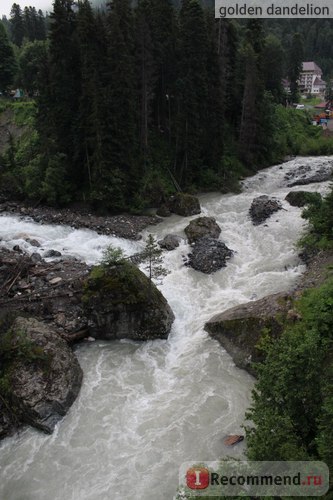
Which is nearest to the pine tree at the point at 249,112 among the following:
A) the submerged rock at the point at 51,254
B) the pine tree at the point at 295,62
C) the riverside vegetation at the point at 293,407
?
the submerged rock at the point at 51,254

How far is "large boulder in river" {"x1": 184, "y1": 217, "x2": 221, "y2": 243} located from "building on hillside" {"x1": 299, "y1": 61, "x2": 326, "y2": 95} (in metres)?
108

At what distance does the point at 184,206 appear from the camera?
2920cm

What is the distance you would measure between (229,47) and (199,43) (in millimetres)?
12164

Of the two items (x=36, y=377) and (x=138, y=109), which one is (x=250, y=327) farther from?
(x=138, y=109)

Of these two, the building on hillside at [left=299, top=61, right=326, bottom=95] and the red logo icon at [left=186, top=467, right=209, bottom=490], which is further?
the building on hillside at [left=299, top=61, right=326, bottom=95]

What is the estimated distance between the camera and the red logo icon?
30.7 feet

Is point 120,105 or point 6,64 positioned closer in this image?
point 120,105

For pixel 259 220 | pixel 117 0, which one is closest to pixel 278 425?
pixel 259 220

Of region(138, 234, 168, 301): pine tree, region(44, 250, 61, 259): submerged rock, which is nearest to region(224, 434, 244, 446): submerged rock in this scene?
region(138, 234, 168, 301): pine tree

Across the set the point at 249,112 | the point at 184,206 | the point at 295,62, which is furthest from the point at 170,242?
the point at 295,62

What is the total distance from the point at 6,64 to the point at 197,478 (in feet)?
187

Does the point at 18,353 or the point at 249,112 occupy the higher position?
the point at 249,112

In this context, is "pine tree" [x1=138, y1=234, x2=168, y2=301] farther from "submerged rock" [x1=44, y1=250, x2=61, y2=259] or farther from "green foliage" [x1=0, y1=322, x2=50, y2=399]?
"green foliage" [x1=0, y1=322, x2=50, y2=399]

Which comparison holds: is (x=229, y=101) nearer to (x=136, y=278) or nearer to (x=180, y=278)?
(x=180, y=278)
